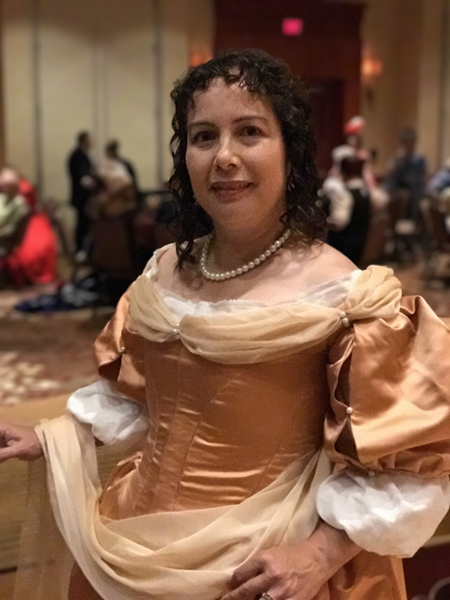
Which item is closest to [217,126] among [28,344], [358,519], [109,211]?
[358,519]

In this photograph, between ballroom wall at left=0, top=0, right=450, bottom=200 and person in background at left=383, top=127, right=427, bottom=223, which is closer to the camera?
ballroom wall at left=0, top=0, right=450, bottom=200

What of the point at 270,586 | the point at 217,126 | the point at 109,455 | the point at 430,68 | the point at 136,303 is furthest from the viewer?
the point at 430,68

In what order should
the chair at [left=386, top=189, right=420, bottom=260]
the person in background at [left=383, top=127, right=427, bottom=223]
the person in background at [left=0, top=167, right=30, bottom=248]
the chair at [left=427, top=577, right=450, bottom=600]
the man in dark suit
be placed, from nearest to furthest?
the chair at [left=427, top=577, right=450, bottom=600] < the person in background at [left=0, top=167, right=30, bottom=248] < the chair at [left=386, top=189, right=420, bottom=260] < the man in dark suit < the person in background at [left=383, top=127, right=427, bottom=223]

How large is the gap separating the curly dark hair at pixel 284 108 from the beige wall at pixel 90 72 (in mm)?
7589

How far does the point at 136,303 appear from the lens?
1171 millimetres

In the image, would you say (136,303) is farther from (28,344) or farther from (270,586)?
(28,344)

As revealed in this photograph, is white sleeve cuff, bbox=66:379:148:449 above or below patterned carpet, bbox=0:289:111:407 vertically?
above

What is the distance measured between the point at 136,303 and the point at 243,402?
10.2 inches

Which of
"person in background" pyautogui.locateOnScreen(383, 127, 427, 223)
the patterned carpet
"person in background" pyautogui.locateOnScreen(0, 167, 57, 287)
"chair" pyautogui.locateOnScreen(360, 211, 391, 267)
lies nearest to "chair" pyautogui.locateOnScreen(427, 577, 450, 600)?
the patterned carpet

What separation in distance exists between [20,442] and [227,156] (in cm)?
58

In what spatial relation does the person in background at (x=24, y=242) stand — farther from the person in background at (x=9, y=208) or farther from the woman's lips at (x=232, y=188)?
the woman's lips at (x=232, y=188)

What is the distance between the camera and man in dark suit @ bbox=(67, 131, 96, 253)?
7.90 m

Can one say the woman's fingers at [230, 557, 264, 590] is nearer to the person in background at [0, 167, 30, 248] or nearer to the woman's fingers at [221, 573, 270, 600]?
the woman's fingers at [221, 573, 270, 600]

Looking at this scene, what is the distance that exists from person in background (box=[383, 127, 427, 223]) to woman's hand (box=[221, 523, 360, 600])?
25.3 feet
